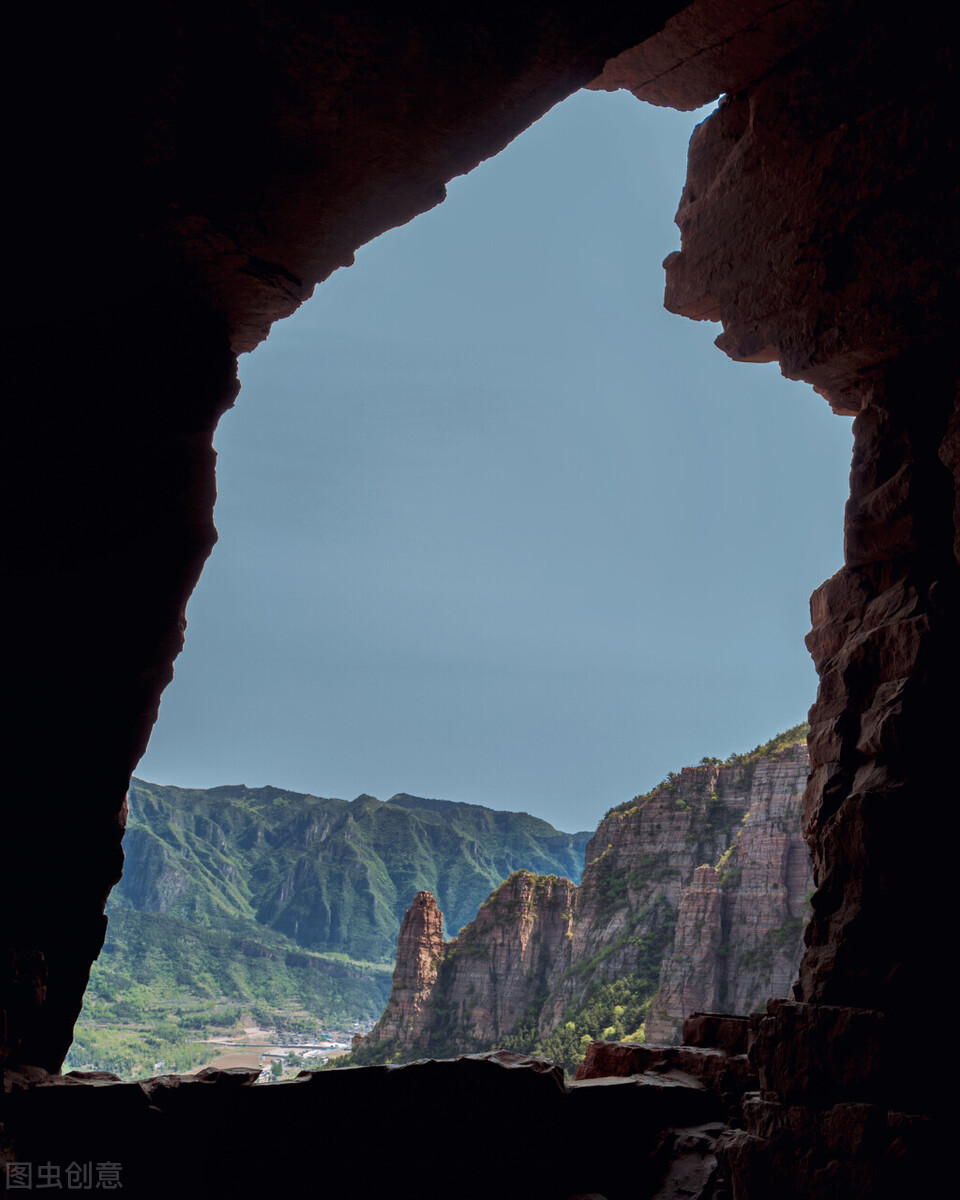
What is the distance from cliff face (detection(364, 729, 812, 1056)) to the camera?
41.3 m

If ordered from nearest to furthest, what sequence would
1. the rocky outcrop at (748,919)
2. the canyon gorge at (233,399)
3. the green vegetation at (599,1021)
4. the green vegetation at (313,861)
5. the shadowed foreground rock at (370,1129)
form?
the canyon gorge at (233,399)
the shadowed foreground rock at (370,1129)
the rocky outcrop at (748,919)
the green vegetation at (599,1021)
the green vegetation at (313,861)

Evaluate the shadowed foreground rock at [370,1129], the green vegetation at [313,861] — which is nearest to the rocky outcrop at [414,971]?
the green vegetation at [313,861]

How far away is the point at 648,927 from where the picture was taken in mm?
49562

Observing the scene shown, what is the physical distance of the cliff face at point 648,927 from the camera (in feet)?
136

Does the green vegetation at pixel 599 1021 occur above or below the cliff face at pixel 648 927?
below

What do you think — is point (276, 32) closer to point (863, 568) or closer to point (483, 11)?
point (483, 11)

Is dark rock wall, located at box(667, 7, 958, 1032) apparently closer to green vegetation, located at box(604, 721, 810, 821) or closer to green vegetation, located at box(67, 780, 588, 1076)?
green vegetation, located at box(604, 721, 810, 821)

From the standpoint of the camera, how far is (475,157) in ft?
16.3

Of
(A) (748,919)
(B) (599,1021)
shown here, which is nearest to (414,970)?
(B) (599,1021)

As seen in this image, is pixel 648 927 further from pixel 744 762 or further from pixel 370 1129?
pixel 370 1129

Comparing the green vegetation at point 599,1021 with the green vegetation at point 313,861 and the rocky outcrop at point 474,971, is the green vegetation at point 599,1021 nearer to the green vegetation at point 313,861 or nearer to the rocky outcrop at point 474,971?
the rocky outcrop at point 474,971

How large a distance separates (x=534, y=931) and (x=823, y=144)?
53.8 metres

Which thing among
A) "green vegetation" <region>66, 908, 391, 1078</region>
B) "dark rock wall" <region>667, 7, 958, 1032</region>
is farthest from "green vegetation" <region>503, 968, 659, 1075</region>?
"dark rock wall" <region>667, 7, 958, 1032</region>

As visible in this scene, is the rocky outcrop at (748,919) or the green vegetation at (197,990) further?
the green vegetation at (197,990)
